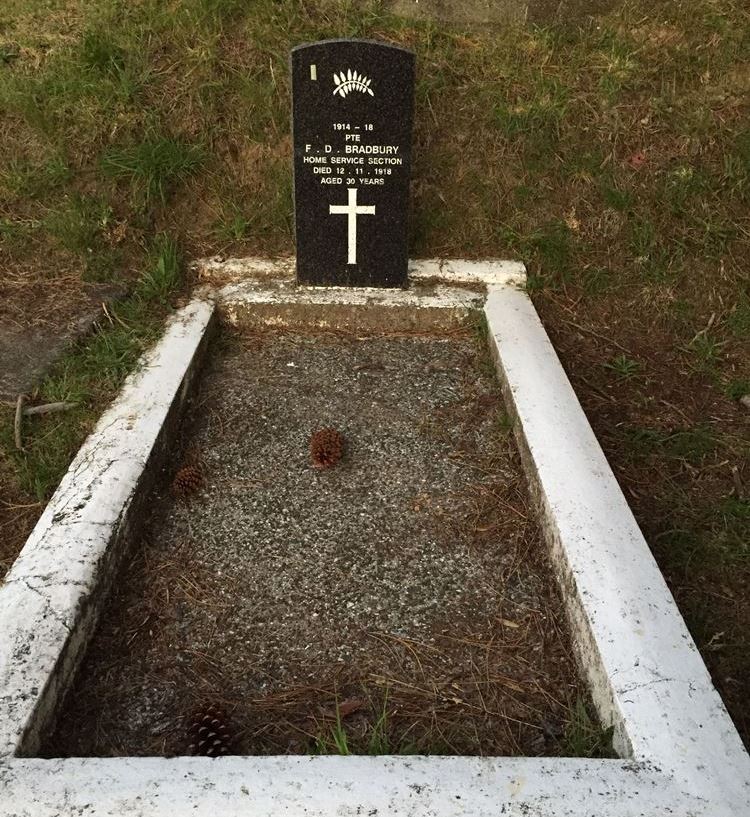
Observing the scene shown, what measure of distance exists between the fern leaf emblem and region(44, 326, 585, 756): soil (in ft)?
4.46

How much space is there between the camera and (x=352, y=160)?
3.35 meters

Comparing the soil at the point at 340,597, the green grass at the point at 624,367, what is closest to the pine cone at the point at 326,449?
the soil at the point at 340,597

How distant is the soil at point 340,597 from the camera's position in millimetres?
1773

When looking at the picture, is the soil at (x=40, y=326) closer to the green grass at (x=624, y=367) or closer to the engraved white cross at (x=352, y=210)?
the engraved white cross at (x=352, y=210)

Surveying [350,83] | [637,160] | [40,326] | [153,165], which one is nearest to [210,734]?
[40,326]

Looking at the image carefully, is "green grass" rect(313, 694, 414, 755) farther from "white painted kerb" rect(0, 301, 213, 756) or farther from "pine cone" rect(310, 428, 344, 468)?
"pine cone" rect(310, 428, 344, 468)

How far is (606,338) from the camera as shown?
348cm

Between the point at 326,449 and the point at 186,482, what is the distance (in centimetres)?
51

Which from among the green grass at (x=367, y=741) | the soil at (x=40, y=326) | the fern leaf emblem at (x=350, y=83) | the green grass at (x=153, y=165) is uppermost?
the fern leaf emblem at (x=350, y=83)

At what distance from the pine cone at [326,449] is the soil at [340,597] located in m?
0.04

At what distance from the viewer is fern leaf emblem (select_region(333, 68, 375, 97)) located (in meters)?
3.16

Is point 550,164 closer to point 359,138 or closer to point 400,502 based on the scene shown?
point 359,138

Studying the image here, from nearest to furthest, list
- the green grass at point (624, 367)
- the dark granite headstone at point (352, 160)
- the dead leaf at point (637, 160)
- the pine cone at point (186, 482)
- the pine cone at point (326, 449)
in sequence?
the pine cone at point (186, 482)
the pine cone at point (326, 449)
the dark granite headstone at point (352, 160)
the green grass at point (624, 367)
the dead leaf at point (637, 160)

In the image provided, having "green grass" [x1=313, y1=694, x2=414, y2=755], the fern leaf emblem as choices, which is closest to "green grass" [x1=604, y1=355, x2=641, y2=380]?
the fern leaf emblem
